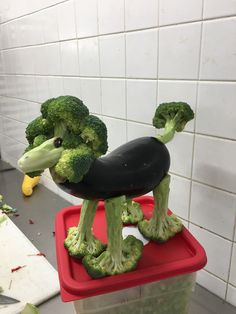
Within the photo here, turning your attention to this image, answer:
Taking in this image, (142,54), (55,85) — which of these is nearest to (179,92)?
(142,54)

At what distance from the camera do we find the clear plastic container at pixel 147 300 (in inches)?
17.5

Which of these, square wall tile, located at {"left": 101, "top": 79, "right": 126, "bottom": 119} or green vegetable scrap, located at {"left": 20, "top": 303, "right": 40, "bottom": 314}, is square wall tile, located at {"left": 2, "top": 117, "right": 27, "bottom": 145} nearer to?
square wall tile, located at {"left": 101, "top": 79, "right": 126, "bottom": 119}

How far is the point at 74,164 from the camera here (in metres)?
0.35

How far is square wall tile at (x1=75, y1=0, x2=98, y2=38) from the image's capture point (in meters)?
0.71

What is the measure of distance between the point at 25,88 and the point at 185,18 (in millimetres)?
741

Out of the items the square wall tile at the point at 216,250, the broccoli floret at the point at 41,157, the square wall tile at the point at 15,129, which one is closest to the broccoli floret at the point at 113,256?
the broccoli floret at the point at 41,157

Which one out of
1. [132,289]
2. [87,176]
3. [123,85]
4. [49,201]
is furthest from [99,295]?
[49,201]

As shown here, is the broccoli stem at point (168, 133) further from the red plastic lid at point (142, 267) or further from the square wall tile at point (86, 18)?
the square wall tile at point (86, 18)

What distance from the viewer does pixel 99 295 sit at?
0.43 m

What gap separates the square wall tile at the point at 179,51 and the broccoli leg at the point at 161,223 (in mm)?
222

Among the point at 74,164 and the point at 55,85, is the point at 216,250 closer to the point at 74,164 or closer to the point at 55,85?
the point at 74,164

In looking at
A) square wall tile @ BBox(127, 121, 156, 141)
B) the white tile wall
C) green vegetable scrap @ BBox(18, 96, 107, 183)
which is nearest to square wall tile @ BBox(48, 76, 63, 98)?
the white tile wall

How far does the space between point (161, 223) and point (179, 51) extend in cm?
32

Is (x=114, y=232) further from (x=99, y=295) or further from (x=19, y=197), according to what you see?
(x=19, y=197)
